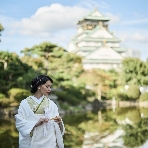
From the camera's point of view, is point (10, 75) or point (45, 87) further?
point (10, 75)

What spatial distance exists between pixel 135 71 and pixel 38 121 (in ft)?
95.2

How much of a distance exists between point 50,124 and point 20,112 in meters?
0.27

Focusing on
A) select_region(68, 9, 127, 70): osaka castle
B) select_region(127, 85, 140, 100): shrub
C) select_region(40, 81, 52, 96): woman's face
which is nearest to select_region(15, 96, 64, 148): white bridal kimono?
select_region(40, 81, 52, 96): woman's face

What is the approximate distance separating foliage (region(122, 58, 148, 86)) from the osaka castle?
28.1ft

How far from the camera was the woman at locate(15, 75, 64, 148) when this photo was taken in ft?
9.98

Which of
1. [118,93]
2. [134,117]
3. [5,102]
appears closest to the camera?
[134,117]

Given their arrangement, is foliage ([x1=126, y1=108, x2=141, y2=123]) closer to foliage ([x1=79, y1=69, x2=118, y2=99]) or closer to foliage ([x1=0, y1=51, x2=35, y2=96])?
foliage ([x1=0, y1=51, x2=35, y2=96])

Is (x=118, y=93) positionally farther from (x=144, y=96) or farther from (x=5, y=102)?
(x=5, y=102)

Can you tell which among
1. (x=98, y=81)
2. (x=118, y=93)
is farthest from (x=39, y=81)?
(x=118, y=93)

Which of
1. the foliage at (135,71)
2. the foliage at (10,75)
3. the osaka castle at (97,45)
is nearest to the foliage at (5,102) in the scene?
the foliage at (10,75)

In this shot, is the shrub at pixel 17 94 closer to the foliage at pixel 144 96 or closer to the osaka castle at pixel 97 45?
the foliage at pixel 144 96

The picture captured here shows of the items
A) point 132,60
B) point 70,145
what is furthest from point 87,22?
point 70,145

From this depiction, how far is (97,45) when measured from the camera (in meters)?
48.8

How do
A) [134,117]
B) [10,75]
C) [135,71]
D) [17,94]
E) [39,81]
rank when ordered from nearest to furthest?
[39,81], [134,117], [17,94], [10,75], [135,71]
